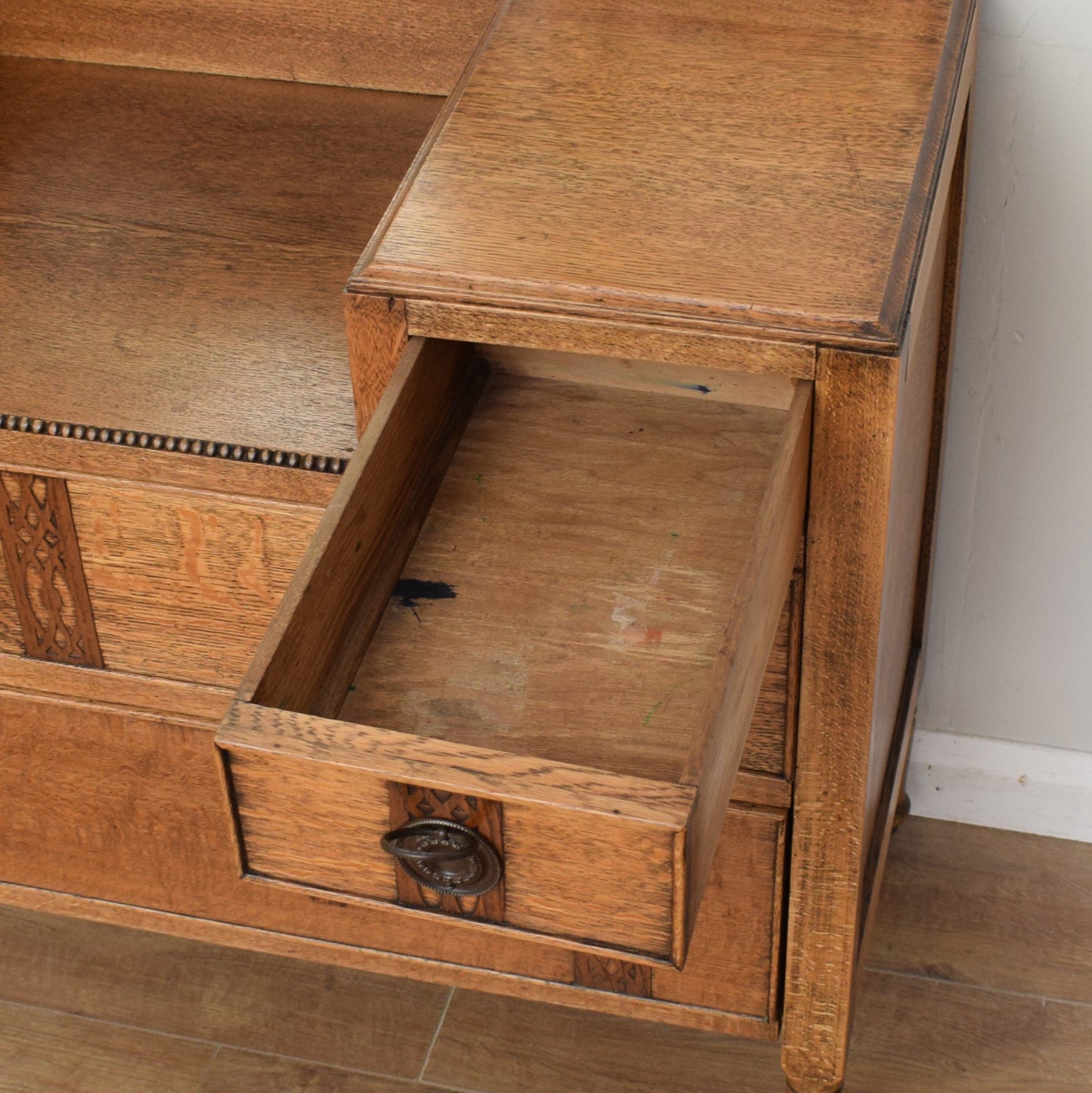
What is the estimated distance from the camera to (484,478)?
0.97 m

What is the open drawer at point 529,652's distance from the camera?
2.33 feet

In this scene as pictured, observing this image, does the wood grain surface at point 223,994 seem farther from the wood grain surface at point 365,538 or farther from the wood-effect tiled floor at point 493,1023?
the wood grain surface at point 365,538

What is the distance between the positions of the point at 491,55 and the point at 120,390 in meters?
0.34

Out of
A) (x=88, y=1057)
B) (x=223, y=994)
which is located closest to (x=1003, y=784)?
(x=223, y=994)

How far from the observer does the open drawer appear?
71 centimetres

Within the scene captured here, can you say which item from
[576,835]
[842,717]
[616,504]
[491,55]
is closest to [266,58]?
[491,55]

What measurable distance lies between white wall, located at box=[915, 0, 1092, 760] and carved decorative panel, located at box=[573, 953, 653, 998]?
51 centimetres

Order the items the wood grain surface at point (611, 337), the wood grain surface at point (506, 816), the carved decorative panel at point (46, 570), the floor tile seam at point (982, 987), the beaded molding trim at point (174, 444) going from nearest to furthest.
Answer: the wood grain surface at point (506, 816) → the wood grain surface at point (611, 337) → the beaded molding trim at point (174, 444) → the carved decorative panel at point (46, 570) → the floor tile seam at point (982, 987)

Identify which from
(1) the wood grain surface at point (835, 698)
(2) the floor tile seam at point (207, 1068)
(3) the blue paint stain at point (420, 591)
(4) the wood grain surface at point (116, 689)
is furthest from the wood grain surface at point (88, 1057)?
(3) the blue paint stain at point (420, 591)

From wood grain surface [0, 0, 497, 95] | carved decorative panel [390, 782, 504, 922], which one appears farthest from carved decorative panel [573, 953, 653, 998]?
wood grain surface [0, 0, 497, 95]

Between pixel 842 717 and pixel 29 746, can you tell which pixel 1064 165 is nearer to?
pixel 842 717

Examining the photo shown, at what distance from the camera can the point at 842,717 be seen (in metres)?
0.99

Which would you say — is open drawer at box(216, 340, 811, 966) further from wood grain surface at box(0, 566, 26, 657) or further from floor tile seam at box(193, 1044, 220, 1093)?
floor tile seam at box(193, 1044, 220, 1093)

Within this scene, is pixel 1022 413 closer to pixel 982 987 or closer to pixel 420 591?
pixel 982 987
